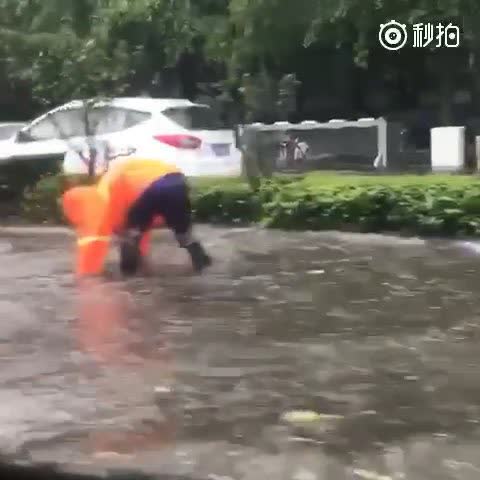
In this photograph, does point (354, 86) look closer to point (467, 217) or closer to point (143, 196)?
point (467, 217)

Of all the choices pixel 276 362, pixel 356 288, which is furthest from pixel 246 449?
pixel 356 288

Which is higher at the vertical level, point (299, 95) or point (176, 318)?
point (299, 95)

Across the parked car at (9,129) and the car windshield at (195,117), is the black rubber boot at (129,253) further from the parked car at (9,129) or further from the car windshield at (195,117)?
the parked car at (9,129)

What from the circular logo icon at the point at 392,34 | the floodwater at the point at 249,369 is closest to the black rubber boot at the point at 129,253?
the floodwater at the point at 249,369

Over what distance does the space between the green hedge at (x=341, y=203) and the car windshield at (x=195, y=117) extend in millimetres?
1096

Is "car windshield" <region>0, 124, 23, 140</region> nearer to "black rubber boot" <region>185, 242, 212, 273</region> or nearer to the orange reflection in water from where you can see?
"black rubber boot" <region>185, 242, 212, 273</region>

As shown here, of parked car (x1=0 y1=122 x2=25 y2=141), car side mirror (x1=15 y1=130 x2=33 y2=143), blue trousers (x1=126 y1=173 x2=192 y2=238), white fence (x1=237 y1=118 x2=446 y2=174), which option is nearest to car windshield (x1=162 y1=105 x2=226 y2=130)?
white fence (x1=237 y1=118 x2=446 y2=174)

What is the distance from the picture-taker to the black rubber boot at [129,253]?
319 inches

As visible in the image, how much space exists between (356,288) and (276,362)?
247 cm

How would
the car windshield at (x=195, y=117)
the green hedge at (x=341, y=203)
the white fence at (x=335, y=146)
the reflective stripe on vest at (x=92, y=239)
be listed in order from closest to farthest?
the reflective stripe on vest at (x=92, y=239) < the green hedge at (x=341, y=203) < the car windshield at (x=195, y=117) < the white fence at (x=335, y=146)

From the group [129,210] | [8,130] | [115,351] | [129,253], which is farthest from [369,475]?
[8,130]

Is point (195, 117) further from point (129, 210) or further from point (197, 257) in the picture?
point (129, 210)

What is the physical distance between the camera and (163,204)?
26.1 feet

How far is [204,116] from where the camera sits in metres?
13.8
